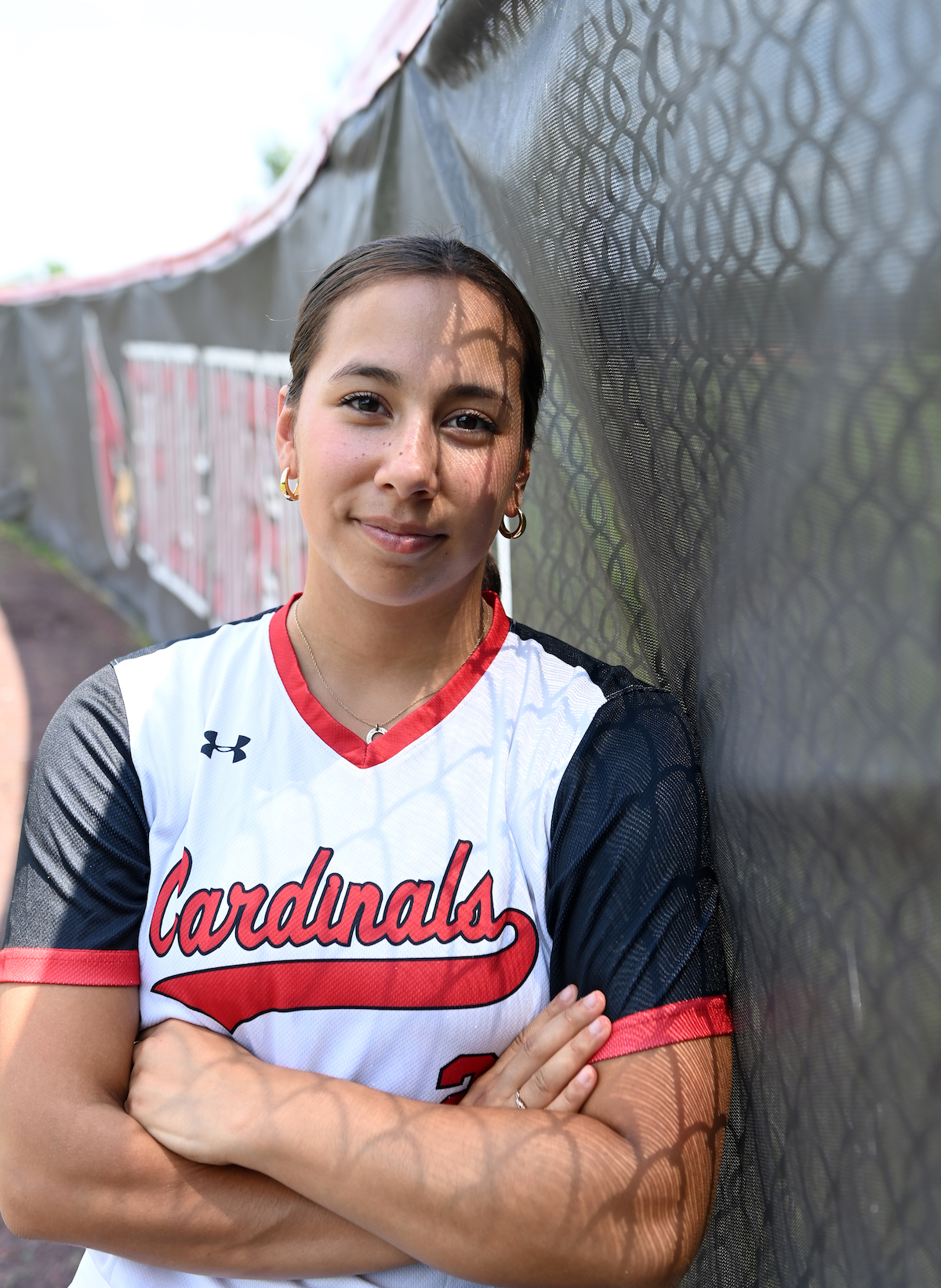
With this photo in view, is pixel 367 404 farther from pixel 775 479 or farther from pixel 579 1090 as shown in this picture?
pixel 579 1090

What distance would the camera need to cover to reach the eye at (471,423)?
161 centimetres

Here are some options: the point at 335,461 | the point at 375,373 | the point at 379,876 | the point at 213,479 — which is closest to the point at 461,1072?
the point at 379,876

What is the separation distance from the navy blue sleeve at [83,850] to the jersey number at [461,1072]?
468 mm

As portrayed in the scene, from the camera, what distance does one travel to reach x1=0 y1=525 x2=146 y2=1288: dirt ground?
2.87 meters

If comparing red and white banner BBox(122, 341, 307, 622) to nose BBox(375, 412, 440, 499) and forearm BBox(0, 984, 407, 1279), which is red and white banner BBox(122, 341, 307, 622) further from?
forearm BBox(0, 984, 407, 1279)

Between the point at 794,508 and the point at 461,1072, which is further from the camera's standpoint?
the point at 461,1072

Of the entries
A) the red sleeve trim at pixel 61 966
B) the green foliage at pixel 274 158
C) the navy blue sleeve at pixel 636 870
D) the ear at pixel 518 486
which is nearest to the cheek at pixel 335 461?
the ear at pixel 518 486

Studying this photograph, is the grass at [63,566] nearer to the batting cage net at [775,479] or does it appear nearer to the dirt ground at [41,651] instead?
the dirt ground at [41,651]

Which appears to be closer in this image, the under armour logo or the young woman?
the young woman

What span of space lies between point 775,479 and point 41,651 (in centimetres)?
809

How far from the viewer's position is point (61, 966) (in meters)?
1.49

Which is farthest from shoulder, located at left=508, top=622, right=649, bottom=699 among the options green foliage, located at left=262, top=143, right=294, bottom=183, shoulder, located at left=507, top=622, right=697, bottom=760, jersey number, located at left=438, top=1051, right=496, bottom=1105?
green foliage, located at left=262, top=143, right=294, bottom=183

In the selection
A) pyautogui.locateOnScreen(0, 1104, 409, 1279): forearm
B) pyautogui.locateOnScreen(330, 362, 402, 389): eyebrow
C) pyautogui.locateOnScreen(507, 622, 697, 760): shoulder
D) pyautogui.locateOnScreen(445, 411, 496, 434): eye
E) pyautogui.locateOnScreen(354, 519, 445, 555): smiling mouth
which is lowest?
pyautogui.locateOnScreen(0, 1104, 409, 1279): forearm

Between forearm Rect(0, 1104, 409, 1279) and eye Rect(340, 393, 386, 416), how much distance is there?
1015 mm
